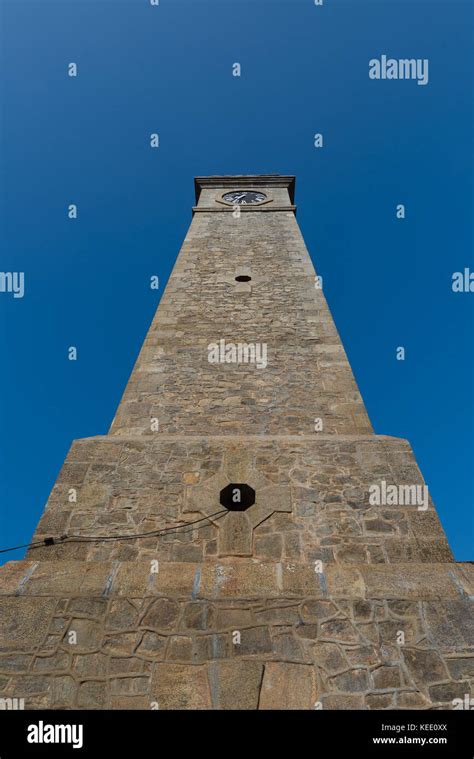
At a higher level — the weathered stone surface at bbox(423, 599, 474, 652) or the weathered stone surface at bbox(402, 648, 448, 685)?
the weathered stone surface at bbox(423, 599, 474, 652)

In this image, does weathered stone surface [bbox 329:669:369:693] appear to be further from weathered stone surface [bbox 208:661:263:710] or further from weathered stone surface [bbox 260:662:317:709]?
weathered stone surface [bbox 208:661:263:710]

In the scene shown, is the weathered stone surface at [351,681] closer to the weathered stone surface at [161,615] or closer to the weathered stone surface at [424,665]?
the weathered stone surface at [424,665]

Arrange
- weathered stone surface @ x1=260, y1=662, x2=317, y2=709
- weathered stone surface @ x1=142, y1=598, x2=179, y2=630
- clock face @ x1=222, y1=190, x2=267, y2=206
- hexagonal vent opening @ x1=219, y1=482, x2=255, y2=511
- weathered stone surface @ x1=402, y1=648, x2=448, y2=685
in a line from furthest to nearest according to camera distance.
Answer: clock face @ x1=222, y1=190, x2=267, y2=206
hexagonal vent opening @ x1=219, y1=482, x2=255, y2=511
weathered stone surface @ x1=142, y1=598, x2=179, y2=630
weathered stone surface @ x1=402, y1=648, x2=448, y2=685
weathered stone surface @ x1=260, y1=662, x2=317, y2=709

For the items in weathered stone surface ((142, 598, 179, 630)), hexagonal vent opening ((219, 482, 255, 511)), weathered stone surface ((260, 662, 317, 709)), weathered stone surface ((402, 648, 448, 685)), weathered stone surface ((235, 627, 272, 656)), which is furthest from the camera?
hexagonal vent opening ((219, 482, 255, 511))

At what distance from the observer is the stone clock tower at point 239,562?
3270 millimetres

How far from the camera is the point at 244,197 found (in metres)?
14.1

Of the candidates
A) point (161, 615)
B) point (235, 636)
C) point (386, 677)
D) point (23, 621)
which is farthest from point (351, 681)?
point (23, 621)

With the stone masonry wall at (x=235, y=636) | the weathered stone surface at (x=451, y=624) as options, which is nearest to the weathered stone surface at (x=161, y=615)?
the stone masonry wall at (x=235, y=636)

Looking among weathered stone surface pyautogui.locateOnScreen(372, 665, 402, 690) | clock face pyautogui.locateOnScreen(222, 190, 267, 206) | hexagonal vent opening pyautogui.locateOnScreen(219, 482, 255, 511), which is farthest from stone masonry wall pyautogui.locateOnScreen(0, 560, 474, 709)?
clock face pyautogui.locateOnScreen(222, 190, 267, 206)

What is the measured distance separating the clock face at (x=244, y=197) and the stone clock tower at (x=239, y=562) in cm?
849

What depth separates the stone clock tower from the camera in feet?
10.7

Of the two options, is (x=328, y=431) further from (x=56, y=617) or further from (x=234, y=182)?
(x=234, y=182)

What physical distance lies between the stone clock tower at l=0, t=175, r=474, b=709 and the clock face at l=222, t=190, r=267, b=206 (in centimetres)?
849
